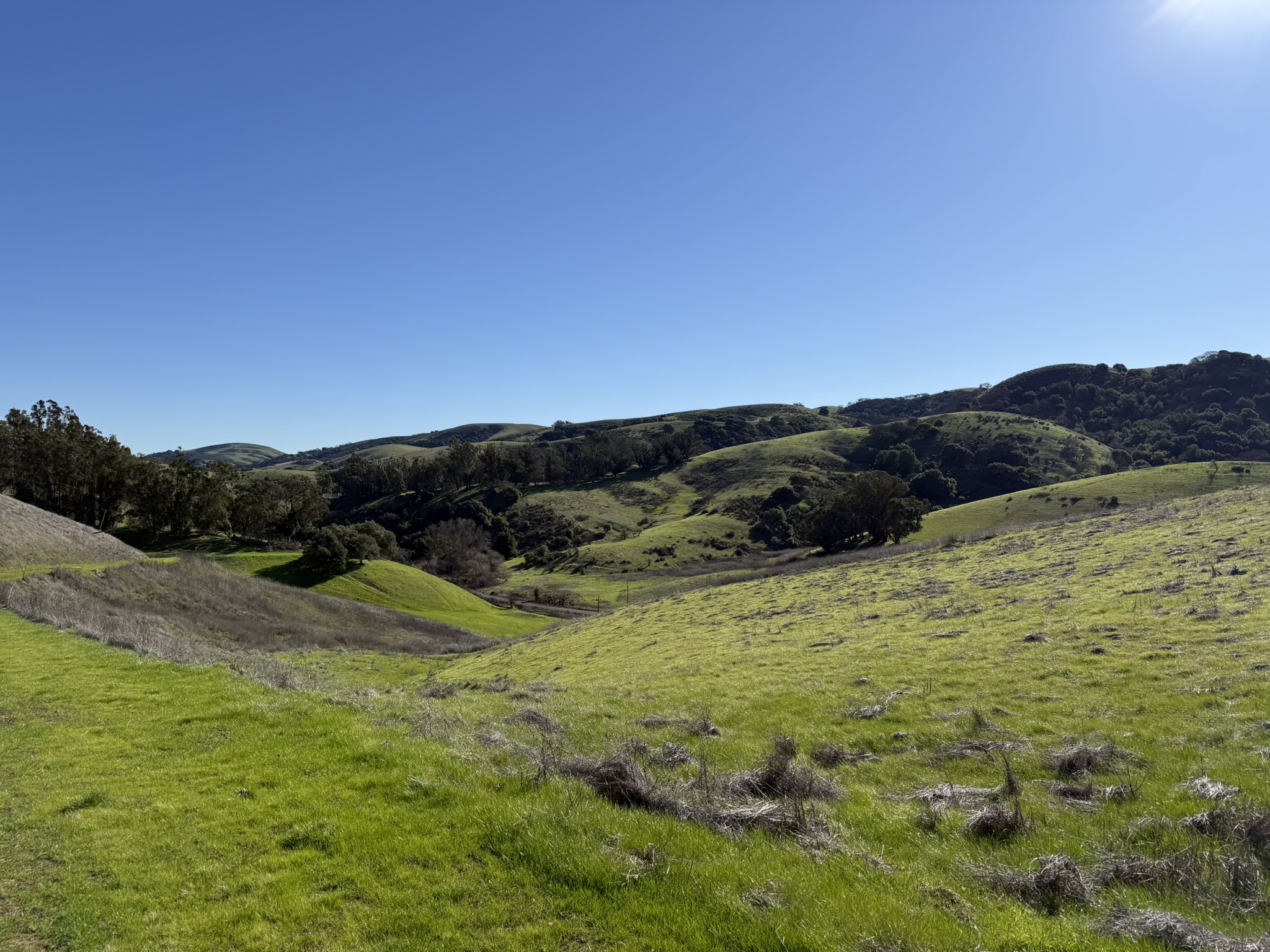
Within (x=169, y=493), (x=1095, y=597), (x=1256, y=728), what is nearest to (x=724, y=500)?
(x=169, y=493)

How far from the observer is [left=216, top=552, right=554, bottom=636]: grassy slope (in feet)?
208

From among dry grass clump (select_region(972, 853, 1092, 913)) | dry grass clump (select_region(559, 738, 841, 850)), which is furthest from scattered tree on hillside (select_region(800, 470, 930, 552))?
dry grass clump (select_region(972, 853, 1092, 913))

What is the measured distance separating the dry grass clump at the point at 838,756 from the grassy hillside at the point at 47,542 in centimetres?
5279

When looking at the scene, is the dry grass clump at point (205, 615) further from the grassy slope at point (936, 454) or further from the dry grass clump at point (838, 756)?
the grassy slope at point (936, 454)

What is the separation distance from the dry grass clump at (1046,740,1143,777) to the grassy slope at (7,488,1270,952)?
42 centimetres

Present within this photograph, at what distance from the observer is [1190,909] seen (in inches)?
249

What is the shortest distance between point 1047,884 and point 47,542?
6827cm

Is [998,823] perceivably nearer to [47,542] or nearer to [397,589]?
[47,542]

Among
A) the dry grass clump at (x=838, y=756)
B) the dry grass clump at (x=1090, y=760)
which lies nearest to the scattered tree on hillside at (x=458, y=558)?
the dry grass clump at (x=838, y=756)

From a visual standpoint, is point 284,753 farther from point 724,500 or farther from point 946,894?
point 724,500

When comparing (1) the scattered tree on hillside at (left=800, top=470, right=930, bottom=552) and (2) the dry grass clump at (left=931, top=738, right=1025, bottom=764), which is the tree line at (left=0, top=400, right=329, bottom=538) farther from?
(2) the dry grass clump at (left=931, top=738, right=1025, bottom=764)

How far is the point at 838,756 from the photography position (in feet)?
43.3

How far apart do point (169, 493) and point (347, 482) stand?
385 ft

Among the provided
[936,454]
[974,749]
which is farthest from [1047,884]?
[936,454]
